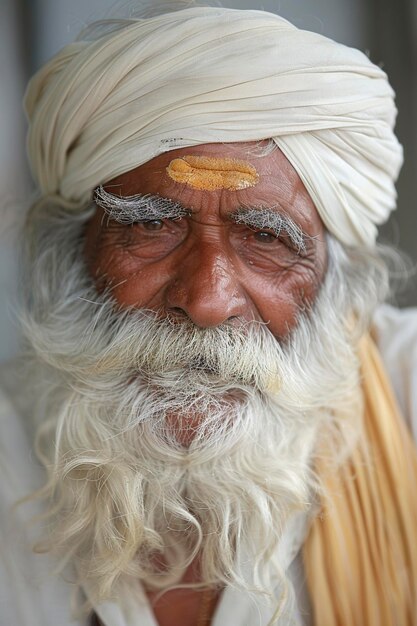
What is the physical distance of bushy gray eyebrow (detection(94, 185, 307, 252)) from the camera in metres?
1.22

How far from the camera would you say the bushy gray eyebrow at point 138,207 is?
48.3 inches

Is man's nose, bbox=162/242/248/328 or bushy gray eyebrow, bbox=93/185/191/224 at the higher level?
bushy gray eyebrow, bbox=93/185/191/224

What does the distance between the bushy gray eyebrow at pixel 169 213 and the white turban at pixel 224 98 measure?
0.18 ft

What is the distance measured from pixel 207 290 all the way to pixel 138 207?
209mm

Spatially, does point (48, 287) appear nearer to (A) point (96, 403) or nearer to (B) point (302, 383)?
(A) point (96, 403)

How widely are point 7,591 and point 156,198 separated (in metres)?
0.77

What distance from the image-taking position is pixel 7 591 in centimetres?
128

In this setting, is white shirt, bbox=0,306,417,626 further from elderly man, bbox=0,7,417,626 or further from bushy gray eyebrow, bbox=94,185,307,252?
bushy gray eyebrow, bbox=94,185,307,252

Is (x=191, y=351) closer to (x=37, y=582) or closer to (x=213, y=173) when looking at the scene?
(x=213, y=173)

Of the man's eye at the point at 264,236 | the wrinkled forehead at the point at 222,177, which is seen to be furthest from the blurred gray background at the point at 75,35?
the man's eye at the point at 264,236

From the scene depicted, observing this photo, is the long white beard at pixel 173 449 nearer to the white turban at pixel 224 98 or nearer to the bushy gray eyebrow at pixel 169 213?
the bushy gray eyebrow at pixel 169 213

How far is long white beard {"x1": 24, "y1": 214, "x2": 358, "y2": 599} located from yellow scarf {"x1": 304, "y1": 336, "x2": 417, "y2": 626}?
2.9 inches

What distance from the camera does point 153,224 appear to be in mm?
1279

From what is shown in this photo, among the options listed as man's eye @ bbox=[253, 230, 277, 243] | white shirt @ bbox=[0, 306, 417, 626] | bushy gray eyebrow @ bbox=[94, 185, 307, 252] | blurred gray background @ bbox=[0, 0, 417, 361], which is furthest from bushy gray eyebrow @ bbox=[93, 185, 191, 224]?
white shirt @ bbox=[0, 306, 417, 626]
